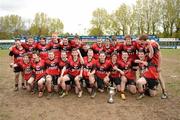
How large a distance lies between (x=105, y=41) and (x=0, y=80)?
15.8 ft

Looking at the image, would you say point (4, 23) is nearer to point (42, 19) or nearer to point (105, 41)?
point (42, 19)

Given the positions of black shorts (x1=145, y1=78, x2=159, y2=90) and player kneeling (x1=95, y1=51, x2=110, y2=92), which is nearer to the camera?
black shorts (x1=145, y1=78, x2=159, y2=90)

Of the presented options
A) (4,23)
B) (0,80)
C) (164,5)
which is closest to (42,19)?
(4,23)

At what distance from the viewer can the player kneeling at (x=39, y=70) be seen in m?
9.04

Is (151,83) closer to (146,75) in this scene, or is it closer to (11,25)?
(146,75)

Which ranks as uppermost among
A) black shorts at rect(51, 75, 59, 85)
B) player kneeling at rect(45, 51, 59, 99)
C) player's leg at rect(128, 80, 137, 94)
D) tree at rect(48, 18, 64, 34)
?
tree at rect(48, 18, 64, 34)

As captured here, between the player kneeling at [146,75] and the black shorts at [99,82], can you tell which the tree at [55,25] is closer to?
the black shorts at [99,82]

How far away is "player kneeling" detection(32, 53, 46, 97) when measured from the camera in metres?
9.04

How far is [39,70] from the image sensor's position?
9203 mm

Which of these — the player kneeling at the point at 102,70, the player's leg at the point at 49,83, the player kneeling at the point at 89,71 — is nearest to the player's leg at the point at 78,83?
the player kneeling at the point at 89,71

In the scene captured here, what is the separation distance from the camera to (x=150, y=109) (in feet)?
Result: 25.5

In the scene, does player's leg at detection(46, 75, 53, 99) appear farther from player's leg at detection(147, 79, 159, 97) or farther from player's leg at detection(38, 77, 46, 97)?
player's leg at detection(147, 79, 159, 97)

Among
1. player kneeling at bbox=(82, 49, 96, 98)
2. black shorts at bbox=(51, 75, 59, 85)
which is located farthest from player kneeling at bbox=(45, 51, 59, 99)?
player kneeling at bbox=(82, 49, 96, 98)

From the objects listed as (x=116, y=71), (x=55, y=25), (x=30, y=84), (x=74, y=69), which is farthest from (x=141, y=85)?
(x=55, y=25)
